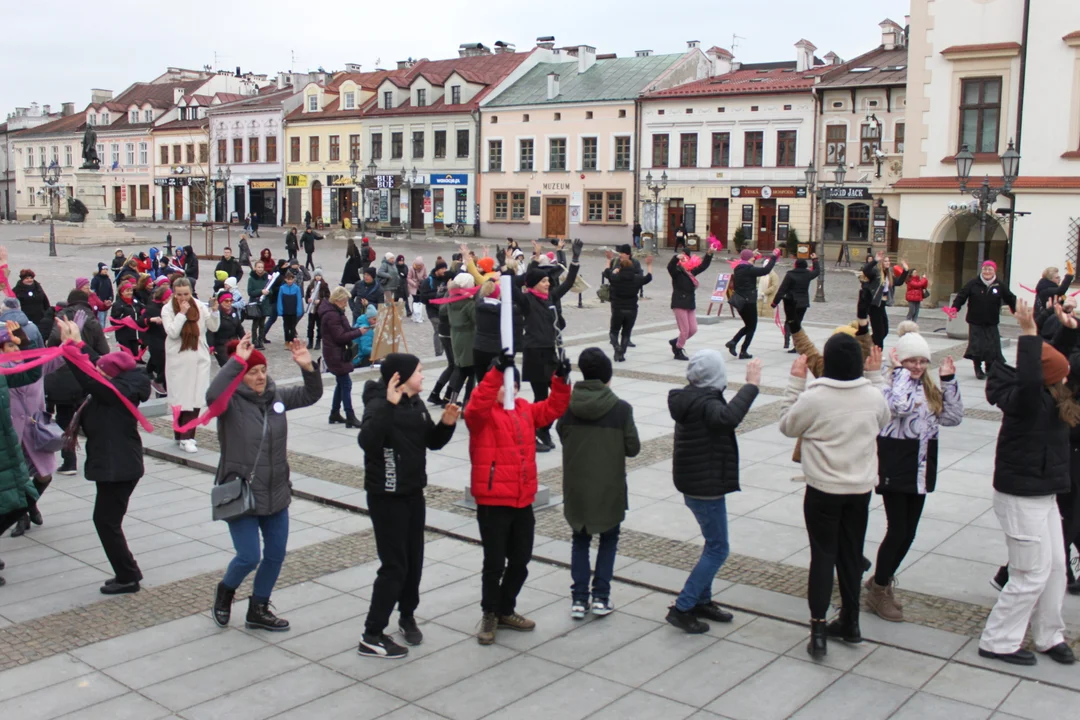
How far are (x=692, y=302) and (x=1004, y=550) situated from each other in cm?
904

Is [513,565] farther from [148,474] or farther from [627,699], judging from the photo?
[148,474]

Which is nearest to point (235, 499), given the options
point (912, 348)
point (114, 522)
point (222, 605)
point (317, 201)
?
point (222, 605)

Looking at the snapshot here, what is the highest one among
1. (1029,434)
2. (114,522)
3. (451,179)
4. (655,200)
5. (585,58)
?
(585,58)

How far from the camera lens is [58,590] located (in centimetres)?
712

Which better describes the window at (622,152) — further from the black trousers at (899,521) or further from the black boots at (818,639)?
the black boots at (818,639)

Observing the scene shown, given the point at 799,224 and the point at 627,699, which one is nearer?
the point at 627,699

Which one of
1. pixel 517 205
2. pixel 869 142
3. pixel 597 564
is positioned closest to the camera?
pixel 597 564

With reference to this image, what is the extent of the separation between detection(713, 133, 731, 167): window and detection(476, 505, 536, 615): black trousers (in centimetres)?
4506

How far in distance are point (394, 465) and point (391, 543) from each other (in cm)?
44

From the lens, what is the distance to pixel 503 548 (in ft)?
20.0

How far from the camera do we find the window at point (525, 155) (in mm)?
55625

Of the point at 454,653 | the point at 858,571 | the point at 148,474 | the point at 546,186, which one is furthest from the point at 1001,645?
the point at 546,186

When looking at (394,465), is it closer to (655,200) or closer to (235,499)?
(235,499)

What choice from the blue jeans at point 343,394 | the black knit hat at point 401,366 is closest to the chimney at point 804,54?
the blue jeans at point 343,394
